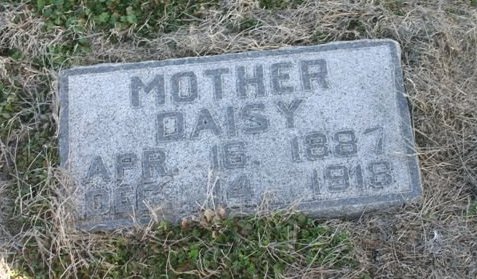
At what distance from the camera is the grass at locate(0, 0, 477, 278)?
2734mm

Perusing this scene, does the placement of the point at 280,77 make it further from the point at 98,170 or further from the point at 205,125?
the point at 98,170

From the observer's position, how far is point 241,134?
2.94 m

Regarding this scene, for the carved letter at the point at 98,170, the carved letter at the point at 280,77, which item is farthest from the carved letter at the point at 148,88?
the carved letter at the point at 280,77

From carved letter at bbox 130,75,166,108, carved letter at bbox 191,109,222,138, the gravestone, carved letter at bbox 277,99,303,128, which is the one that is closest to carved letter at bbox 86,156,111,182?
the gravestone

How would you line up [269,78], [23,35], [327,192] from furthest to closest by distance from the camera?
[23,35]
[269,78]
[327,192]

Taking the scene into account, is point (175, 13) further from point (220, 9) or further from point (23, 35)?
point (23, 35)

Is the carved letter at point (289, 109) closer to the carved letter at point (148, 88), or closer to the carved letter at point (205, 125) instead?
the carved letter at point (205, 125)

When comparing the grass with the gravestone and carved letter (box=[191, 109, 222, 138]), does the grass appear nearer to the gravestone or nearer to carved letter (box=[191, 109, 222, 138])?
the gravestone

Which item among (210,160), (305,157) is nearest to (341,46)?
(305,157)

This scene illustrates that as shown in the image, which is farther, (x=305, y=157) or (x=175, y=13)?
(x=175, y=13)

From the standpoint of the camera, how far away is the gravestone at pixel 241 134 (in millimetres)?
2838

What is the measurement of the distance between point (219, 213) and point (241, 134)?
0.38 m

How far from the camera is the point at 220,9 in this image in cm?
336

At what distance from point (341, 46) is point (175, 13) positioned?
86 cm
